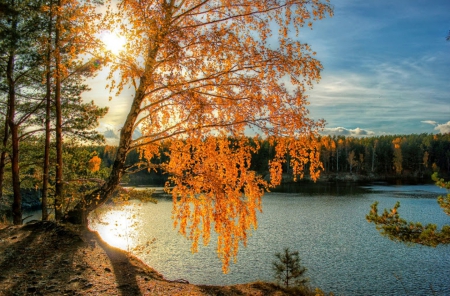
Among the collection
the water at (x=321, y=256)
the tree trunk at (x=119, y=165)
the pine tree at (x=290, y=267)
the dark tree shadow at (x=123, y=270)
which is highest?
the tree trunk at (x=119, y=165)

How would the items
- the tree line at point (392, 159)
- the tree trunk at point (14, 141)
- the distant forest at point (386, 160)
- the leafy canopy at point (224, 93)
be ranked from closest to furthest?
the leafy canopy at point (224, 93) → the tree trunk at point (14, 141) → the distant forest at point (386, 160) → the tree line at point (392, 159)

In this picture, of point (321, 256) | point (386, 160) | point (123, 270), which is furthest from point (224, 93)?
point (386, 160)

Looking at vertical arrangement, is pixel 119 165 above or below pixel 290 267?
above

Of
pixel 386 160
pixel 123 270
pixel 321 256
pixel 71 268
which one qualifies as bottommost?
pixel 321 256

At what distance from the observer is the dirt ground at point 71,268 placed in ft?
19.0

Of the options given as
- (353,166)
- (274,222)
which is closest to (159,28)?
(274,222)

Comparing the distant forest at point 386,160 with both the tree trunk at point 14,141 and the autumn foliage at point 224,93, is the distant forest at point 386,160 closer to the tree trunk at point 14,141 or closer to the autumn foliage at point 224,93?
the tree trunk at point 14,141

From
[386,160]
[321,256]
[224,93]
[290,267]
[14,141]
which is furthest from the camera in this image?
[386,160]

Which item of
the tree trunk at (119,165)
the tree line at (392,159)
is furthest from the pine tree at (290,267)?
the tree line at (392,159)

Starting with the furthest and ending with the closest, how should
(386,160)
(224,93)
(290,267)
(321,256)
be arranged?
(386,160) < (321,256) < (290,267) < (224,93)

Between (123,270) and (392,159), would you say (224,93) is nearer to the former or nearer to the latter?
(123,270)

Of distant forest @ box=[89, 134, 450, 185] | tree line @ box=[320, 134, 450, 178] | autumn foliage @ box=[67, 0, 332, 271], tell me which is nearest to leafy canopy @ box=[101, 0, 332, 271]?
autumn foliage @ box=[67, 0, 332, 271]

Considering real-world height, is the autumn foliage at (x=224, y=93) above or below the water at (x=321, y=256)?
above

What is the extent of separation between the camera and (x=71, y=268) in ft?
21.4
